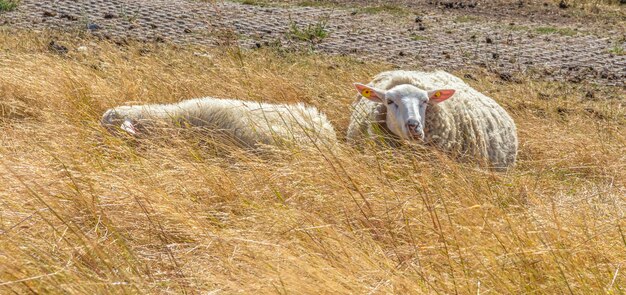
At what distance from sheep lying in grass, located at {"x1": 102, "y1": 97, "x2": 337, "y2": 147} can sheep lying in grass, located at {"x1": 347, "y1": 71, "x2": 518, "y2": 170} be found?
36 cm

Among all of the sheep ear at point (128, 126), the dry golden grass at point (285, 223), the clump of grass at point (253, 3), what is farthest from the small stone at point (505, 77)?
the clump of grass at point (253, 3)

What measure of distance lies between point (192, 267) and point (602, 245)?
5.60 feet

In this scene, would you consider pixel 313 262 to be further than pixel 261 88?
No

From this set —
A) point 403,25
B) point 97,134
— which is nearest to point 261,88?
point 97,134

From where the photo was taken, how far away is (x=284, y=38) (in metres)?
13.2

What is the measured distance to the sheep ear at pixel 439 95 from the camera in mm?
7246

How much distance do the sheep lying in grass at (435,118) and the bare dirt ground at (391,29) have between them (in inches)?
124

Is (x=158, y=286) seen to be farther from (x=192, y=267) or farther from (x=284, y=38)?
(x=284, y=38)

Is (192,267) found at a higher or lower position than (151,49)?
higher

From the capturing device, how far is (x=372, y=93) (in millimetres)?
7270

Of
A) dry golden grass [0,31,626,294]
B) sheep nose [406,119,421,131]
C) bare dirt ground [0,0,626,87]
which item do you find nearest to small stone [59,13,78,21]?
bare dirt ground [0,0,626,87]

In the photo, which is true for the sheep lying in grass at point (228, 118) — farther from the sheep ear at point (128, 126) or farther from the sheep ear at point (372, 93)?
the sheep ear at point (372, 93)

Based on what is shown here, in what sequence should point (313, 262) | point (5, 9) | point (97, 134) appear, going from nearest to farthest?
1. point (313, 262)
2. point (97, 134)
3. point (5, 9)

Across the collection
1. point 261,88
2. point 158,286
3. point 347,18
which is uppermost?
point 158,286
